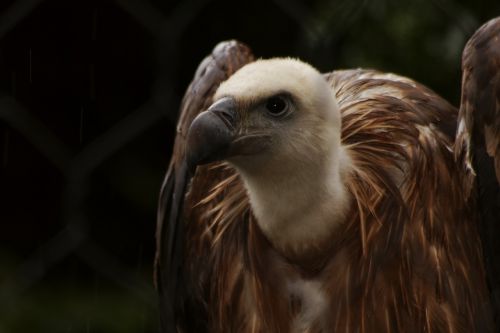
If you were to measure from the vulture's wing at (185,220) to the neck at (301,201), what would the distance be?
0.38 ft

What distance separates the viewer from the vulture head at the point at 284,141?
835 mm

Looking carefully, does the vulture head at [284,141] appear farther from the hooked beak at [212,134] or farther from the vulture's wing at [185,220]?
the vulture's wing at [185,220]

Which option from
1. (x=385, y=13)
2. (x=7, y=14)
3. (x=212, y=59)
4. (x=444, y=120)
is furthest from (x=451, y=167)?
(x=7, y=14)

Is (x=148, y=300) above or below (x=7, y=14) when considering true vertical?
below

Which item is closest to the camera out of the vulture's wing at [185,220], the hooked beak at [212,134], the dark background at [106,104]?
the hooked beak at [212,134]

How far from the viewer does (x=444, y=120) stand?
917 millimetres

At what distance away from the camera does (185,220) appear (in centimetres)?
101

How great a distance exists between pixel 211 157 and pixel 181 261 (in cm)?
22

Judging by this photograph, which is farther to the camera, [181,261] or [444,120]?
[181,261]

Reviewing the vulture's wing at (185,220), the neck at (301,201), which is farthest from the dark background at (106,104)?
the neck at (301,201)

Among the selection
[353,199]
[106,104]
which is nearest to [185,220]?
[353,199]

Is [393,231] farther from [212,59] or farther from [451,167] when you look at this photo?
[212,59]

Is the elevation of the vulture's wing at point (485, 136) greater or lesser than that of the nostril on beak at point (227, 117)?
lesser

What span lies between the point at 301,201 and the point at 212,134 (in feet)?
0.28
